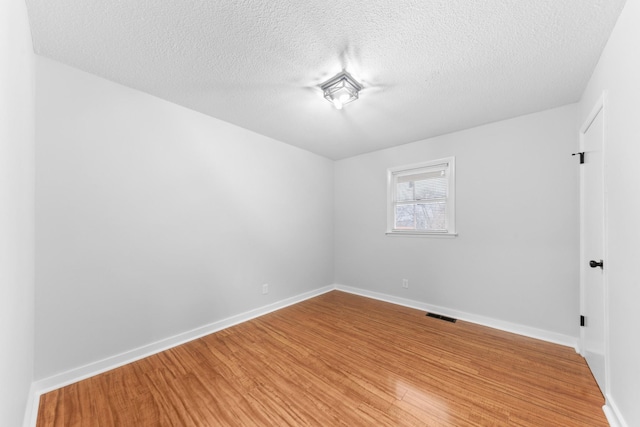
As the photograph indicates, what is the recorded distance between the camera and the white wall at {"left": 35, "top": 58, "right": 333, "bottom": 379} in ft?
5.94

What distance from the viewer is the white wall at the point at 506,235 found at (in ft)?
8.06

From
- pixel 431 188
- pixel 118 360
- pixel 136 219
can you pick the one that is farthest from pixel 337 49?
pixel 118 360

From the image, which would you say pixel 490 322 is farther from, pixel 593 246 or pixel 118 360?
pixel 118 360

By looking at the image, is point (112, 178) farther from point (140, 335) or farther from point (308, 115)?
point (308, 115)

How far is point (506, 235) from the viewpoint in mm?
2791

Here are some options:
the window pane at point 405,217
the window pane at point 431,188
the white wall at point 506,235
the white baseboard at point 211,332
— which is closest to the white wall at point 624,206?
the white baseboard at point 211,332

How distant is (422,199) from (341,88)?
220 cm

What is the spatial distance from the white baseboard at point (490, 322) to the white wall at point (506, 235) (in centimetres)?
5

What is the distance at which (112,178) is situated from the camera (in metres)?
2.09

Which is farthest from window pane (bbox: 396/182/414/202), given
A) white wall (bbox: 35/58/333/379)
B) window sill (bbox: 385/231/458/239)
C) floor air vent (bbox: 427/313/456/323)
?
white wall (bbox: 35/58/333/379)

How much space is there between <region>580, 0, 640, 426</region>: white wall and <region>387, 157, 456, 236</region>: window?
1.64 metres

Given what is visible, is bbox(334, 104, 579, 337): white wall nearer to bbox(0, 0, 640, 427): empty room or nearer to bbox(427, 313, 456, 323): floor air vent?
bbox(0, 0, 640, 427): empty room

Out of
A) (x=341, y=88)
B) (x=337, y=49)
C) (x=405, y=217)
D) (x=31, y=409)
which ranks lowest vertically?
(x=31, y=409)

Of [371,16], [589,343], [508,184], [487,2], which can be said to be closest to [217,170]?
[371,16]
